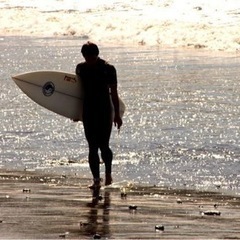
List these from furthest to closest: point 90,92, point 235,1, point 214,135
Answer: point 235,1 → point 214,135 → point 90,92

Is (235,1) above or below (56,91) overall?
above

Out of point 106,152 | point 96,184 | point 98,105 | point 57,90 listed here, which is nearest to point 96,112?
point 98,105

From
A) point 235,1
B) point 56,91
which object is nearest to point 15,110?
point 56,91

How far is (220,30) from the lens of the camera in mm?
29688

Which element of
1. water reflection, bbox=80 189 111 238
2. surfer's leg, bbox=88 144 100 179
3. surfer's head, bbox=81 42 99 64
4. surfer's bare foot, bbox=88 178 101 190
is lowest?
water reflection, bbox=80 189 111 238

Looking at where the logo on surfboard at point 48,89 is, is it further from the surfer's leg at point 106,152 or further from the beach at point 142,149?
the surfer's leg at point 106,152

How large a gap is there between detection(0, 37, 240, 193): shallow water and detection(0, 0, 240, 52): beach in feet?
16.1

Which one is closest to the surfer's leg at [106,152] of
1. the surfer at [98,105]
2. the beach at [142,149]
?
the surfer at [98,105]

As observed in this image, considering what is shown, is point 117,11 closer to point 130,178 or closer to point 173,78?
point 173,78

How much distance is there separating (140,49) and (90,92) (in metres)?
17.1

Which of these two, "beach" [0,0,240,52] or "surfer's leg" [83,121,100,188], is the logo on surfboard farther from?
"beach" [0,0,240,52]

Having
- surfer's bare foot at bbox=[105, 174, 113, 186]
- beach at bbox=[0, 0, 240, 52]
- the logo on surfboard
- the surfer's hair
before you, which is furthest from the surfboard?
beach at bbox=[0, 0, 240, 52]

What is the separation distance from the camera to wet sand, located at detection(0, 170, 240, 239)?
7520mm

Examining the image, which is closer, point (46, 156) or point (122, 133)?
point (46, 156)
